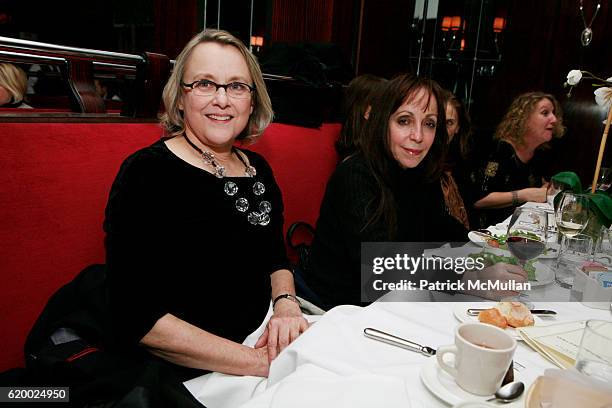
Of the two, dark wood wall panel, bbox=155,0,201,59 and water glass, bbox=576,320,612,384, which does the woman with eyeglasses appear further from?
dark wood wall panel, bbox=155,0,201,59

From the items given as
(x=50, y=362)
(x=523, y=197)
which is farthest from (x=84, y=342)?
(x=523, y=197)

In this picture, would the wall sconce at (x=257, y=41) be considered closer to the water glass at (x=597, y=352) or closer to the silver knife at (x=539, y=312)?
the silver knife at (x=539, y=312)

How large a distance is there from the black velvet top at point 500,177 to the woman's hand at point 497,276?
2149 millimetres

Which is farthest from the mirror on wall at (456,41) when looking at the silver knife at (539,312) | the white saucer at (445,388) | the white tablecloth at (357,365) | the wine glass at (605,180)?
the white saucer at (445,388)

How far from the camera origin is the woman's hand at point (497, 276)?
110 cm

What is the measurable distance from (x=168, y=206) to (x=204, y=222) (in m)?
0.12

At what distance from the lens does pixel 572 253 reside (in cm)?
135

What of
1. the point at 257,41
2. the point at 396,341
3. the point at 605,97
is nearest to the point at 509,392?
the point at 396,341

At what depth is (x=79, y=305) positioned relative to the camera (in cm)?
114

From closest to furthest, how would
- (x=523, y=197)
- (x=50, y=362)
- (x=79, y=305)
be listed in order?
(x=50, y=362) < (x=79, y=305) < (x=523, y=197)

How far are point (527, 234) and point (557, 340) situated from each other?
52 cm

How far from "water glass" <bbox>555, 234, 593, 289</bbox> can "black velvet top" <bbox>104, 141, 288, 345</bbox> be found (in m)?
0.94

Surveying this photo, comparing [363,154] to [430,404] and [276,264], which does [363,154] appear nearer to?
[276,264]

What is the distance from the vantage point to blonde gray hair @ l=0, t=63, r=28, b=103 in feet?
9.95
